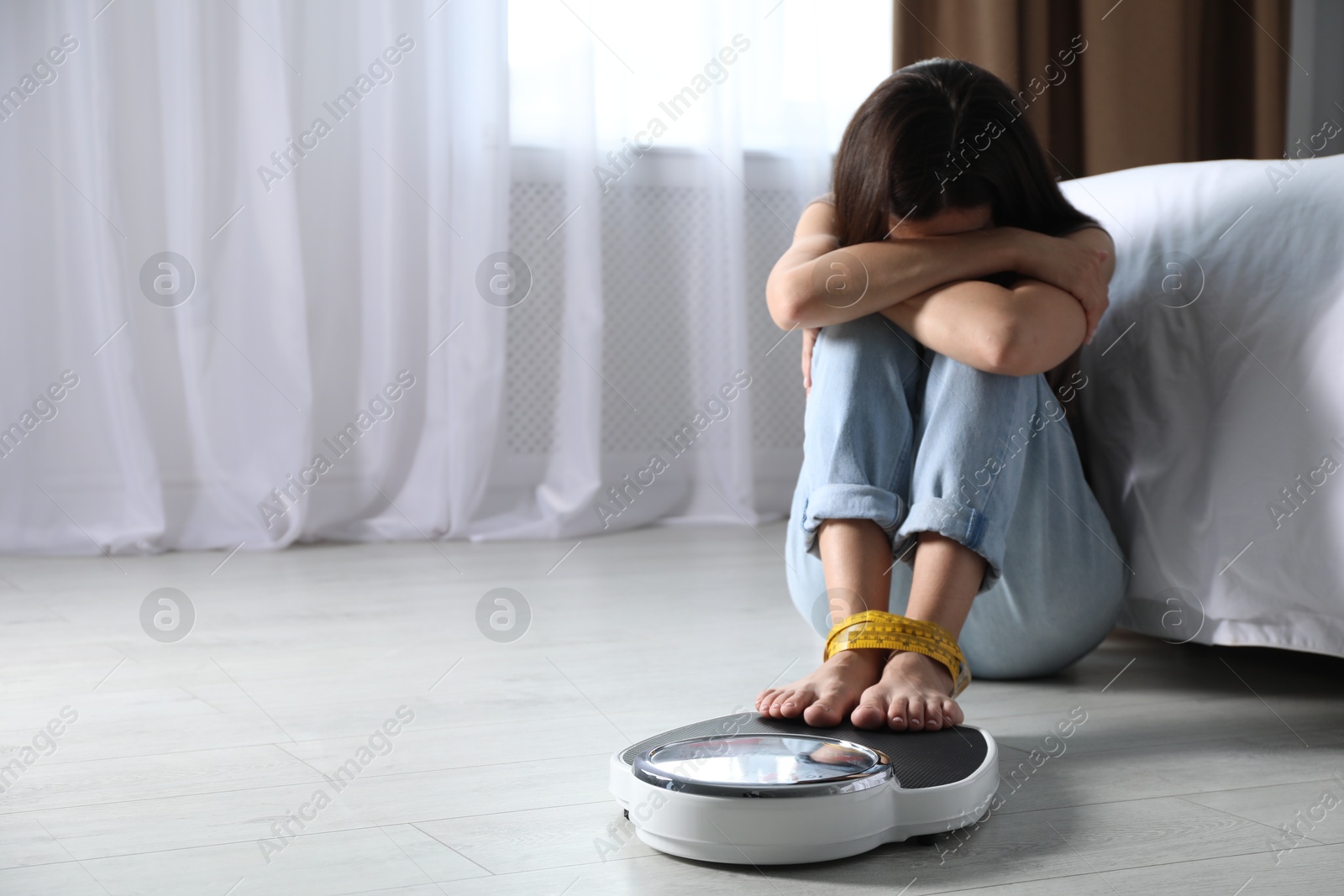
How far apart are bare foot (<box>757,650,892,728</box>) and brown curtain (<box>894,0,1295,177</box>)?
62.9 inches

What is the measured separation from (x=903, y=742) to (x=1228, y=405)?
473 mm

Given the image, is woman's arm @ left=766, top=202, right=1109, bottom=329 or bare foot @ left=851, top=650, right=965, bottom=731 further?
woman's arm @ left=766, top=202, right=1109, bottom=329

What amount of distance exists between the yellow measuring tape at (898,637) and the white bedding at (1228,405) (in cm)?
29

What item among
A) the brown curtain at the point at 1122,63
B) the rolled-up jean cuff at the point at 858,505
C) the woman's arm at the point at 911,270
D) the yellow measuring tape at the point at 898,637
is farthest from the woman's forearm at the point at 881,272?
the brown curtain at the point at 1122,63

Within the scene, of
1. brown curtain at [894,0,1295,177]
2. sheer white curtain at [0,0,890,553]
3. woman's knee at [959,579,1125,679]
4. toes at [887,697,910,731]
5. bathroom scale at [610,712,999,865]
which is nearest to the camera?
bathroom scale at [610,712,999,865]

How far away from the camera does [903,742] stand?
797mm

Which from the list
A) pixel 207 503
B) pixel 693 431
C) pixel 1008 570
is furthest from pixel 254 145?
pixel 1008 570

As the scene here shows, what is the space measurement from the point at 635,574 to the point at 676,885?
42.9 inches

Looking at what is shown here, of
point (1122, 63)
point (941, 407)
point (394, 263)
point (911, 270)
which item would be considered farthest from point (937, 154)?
point (1122, 63)

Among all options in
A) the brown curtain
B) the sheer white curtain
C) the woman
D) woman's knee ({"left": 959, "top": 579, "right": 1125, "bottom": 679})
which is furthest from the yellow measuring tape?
the brown curtain

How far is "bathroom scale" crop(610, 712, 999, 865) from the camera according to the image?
2.21ft

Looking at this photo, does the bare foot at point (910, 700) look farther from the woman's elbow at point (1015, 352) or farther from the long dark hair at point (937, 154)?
the long dark hair at point (937, 154)

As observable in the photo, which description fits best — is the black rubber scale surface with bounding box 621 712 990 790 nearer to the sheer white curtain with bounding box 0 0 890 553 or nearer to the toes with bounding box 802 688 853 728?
the toes with bounding box 802 688 853 728

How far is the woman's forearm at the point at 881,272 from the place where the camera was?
969mm
